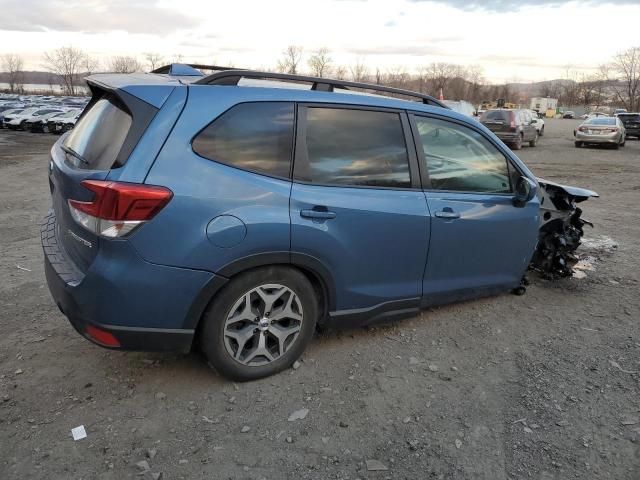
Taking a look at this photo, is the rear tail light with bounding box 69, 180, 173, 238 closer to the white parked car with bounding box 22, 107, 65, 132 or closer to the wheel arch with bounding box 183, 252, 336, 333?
the wheel arch with bounding box 183, 252, 336, 333

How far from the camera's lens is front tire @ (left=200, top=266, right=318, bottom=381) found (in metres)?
2.84

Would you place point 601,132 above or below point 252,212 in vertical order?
below

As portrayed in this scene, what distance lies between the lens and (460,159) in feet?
12.1

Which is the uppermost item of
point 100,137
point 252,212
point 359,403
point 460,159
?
point 100,137

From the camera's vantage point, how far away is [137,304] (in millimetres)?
2613

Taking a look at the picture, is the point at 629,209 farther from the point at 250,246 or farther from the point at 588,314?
the point at 250,246

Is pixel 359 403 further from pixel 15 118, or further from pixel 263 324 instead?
pixel 15 118

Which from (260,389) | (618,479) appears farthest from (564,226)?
(260,389)

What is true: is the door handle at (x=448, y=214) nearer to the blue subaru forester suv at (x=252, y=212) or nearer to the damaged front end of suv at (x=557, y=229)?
the blue subaru forester suv at (x=252, y=212)

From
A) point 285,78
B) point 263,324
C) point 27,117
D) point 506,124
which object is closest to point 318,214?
point 263,324

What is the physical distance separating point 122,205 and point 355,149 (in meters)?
1.44

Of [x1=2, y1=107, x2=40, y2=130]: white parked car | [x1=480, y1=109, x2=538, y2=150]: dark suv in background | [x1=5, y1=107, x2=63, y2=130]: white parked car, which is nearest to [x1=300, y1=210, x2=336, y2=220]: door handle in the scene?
[x1=480, y1=109, x2=538, y2=150]: dark suv in background

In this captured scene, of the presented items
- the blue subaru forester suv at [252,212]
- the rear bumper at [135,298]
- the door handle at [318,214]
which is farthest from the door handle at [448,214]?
the rear bumper at [135,298]

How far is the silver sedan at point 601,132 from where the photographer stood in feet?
73.4
